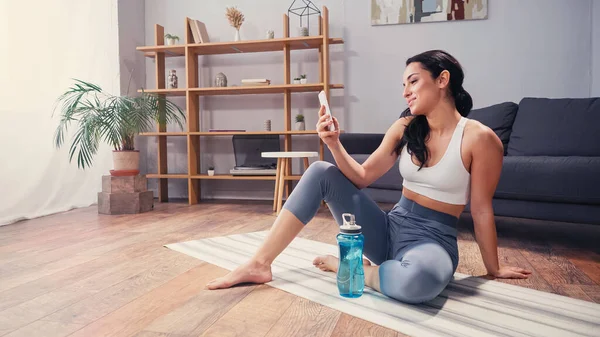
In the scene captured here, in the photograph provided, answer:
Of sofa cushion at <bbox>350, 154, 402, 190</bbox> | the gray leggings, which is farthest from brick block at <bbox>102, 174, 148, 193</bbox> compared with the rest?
the gray leggings

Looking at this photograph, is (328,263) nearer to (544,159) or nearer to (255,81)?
(544,159)

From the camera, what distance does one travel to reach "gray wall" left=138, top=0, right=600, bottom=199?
12.2 feet

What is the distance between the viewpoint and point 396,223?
4.80 feet

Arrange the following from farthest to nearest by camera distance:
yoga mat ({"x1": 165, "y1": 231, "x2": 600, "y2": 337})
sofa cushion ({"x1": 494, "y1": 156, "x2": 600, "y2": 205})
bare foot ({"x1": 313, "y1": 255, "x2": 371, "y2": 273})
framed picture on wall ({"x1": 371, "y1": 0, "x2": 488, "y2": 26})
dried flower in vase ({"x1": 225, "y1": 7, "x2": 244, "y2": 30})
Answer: dried flower in vase ({"x1": 225, "y1": 7, "x2": 244, "y2": 30}), framed picture on wall ({"x1": 371, "y1": 0, "x2": 488, "y2": 26}), sofa cushion ({"x1": 494, "y1": 156, "x2": 600, "y2": 205}), bare foot ({"x1": 313, "y1": 255, "x2": 371, "y2": 273}), yoga mat ({"x1": 165, "y1": 231, "x2": 600, "y2": 337})

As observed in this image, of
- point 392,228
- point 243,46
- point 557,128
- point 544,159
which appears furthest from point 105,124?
point 557,128

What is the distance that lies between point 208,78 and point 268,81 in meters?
0.75

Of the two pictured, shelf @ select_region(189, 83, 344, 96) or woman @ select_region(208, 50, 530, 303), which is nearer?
woman @ select_region(208, 50, 530, 303)

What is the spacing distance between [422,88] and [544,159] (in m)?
1.14

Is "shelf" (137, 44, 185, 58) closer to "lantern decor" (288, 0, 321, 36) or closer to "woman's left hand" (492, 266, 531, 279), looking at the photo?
"lantern decor" (288, 0, 321, 36)

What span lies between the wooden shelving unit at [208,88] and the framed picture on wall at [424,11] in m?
0.48

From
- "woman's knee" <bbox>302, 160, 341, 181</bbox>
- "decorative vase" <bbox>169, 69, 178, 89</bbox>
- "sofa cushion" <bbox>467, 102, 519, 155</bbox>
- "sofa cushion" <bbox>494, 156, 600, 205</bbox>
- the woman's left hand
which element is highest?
"decorative vase" <bbox>169, 69, 178, 89</bbox>

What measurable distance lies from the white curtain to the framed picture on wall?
239 centimetres

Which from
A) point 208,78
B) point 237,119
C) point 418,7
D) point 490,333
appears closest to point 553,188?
point 490,333

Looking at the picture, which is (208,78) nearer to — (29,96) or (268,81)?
(268,81)
